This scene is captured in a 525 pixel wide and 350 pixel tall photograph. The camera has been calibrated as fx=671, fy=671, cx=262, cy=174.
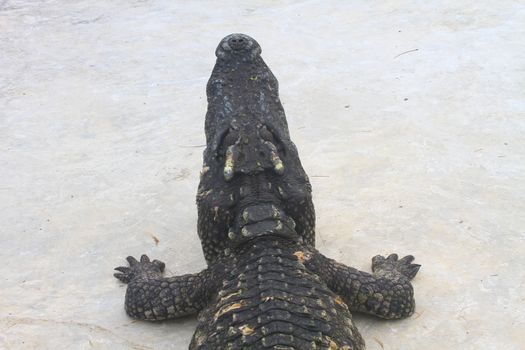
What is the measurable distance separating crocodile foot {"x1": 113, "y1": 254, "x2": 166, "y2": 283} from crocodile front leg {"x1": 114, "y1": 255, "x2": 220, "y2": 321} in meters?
0.09

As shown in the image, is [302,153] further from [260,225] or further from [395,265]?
[260,225]

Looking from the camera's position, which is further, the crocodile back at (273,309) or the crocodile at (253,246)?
the crocodile at (253,246)

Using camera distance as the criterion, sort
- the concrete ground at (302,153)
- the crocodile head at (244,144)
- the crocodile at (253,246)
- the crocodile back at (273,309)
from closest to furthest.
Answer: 1. the crocodile back at (273,309)
2. the crocodile at (253,246)
3. the crocodile head at (244,144)
4. the concrete ground at (302,153)

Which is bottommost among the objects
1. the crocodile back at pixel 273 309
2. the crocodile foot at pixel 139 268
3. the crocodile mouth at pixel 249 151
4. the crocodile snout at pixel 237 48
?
the crocodile foot at pixel 139 268

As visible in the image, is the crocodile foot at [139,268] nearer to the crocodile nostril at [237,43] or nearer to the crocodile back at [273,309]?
the crocodile back at [273,309]

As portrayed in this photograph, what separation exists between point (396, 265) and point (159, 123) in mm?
2577

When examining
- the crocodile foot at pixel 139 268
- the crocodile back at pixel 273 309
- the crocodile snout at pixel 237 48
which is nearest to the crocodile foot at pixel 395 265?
the crocodile back at pixel 273 309

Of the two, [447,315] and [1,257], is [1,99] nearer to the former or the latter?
[1,257]

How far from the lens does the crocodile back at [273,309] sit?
8.58 ft

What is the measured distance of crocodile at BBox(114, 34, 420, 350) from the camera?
2.89m

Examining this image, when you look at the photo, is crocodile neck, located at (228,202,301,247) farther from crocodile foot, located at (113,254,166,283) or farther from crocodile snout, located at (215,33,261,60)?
crocodile snout, located at (215,33,261,60)

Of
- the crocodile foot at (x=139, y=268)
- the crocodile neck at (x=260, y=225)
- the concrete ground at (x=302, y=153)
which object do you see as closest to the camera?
the crocodile neck at (x=260, y=225)

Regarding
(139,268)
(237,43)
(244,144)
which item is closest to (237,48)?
(237,43)

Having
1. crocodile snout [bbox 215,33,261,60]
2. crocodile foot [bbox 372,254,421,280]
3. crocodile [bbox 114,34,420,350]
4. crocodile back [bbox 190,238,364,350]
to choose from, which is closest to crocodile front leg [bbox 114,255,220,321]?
crocodile [bbox 114,34,420,350]
